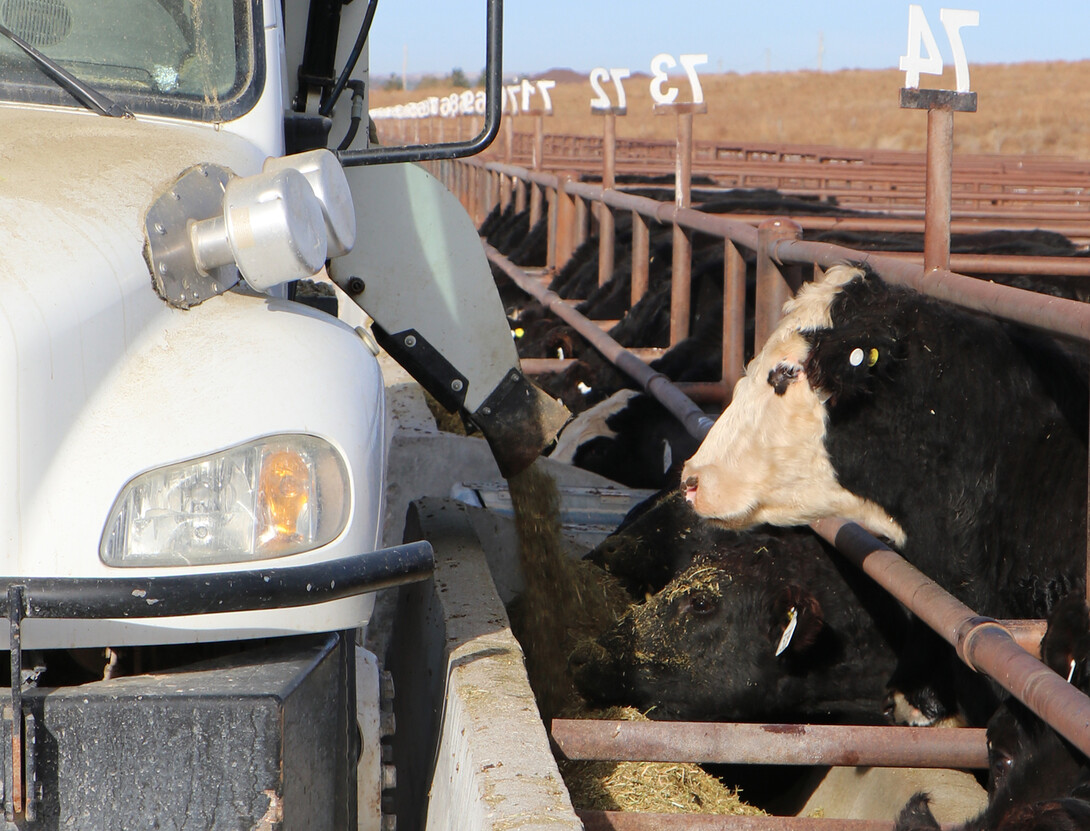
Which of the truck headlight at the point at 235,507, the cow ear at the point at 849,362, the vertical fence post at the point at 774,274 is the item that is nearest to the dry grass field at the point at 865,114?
the vertical fence post at the point at 774,274

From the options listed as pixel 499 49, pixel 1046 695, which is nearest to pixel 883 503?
pixel 1046 695

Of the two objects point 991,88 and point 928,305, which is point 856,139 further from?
point 928,305

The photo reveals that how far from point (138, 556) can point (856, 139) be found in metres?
53.7

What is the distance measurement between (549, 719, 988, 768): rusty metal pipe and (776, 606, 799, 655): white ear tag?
2.06ft

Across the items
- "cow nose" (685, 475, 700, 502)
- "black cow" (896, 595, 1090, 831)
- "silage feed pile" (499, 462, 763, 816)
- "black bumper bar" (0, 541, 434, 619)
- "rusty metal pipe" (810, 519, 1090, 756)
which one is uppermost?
"black bumper bar" (0, 541, 434, 619)

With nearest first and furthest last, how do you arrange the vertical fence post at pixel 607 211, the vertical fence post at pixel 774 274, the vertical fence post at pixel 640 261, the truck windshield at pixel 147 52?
the truck windshield at pixel 147 52 → the vertical fence post at pixel 774 274 → the vertical fence post at pixel 640 261 → the vertical fence post at pixel 607 211

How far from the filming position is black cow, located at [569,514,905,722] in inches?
127

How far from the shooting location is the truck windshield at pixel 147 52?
95.6 inches

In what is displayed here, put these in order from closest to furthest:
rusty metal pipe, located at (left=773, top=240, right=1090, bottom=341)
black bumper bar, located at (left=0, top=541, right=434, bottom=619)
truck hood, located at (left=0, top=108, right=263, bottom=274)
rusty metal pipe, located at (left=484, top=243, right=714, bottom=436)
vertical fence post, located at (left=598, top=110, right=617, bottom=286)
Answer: black bumper bar, located at (left=0, top=541, right=434, bottom=619) < truck hood, located at (left=0, top=108, right=263, bottom=274) < rusty metal pipe, located at (left=773, top=240, right=1090, bottom=341) < rusty metal pipe, located at (left=484, top=243, right=714, bottom=436) < vertical fence post, located at (left=598, top=110, right=617, bottom=286)

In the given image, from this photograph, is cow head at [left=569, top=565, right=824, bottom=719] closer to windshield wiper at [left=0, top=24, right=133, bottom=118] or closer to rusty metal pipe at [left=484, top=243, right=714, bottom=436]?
rusty metal pipe at [left=484, top=243, right=714, bottom=436]

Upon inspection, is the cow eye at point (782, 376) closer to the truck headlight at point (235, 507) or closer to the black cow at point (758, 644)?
the black cow at point (758, 644)

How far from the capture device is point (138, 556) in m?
1.67

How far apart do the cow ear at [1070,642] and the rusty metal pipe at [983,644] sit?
0.10 metres

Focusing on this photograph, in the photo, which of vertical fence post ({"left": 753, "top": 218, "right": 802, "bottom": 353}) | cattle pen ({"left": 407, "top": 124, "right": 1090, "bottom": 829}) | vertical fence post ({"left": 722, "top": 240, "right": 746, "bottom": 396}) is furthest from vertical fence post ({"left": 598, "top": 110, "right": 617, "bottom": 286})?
vertical fence post ({"left": 753, "top": 218, "right": 802, "bottom": 353})
